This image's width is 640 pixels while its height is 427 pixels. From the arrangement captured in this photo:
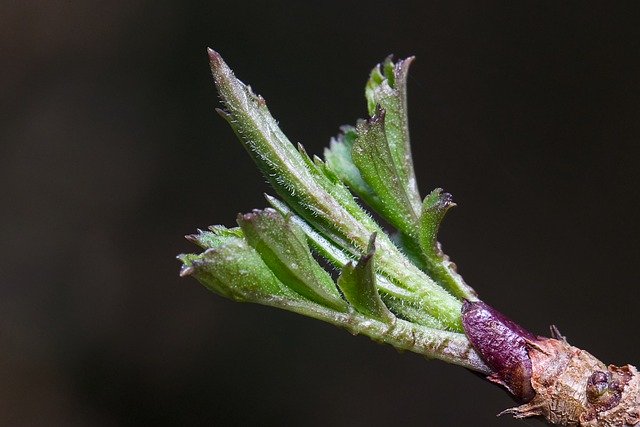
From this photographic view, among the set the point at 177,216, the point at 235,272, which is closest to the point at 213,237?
the point at 235,272

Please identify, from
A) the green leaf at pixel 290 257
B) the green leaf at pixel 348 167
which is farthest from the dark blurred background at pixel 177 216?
the green leaf at pixel 290 257

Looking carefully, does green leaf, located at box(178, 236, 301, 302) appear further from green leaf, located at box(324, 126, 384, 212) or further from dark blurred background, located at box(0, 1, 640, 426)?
dark blurred background, located at box(0, 1, 640, 426)

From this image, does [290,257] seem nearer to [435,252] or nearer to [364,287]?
[364,287]

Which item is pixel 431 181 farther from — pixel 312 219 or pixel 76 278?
pixel 312 219

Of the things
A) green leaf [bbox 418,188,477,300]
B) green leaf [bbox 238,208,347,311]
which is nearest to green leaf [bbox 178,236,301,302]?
green leaf [bbox 238,208,347,311]

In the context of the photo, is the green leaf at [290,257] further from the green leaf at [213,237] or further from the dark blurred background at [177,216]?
the dark blurred background at [177,216]

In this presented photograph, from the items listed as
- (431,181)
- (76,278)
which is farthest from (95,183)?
(431,181)
